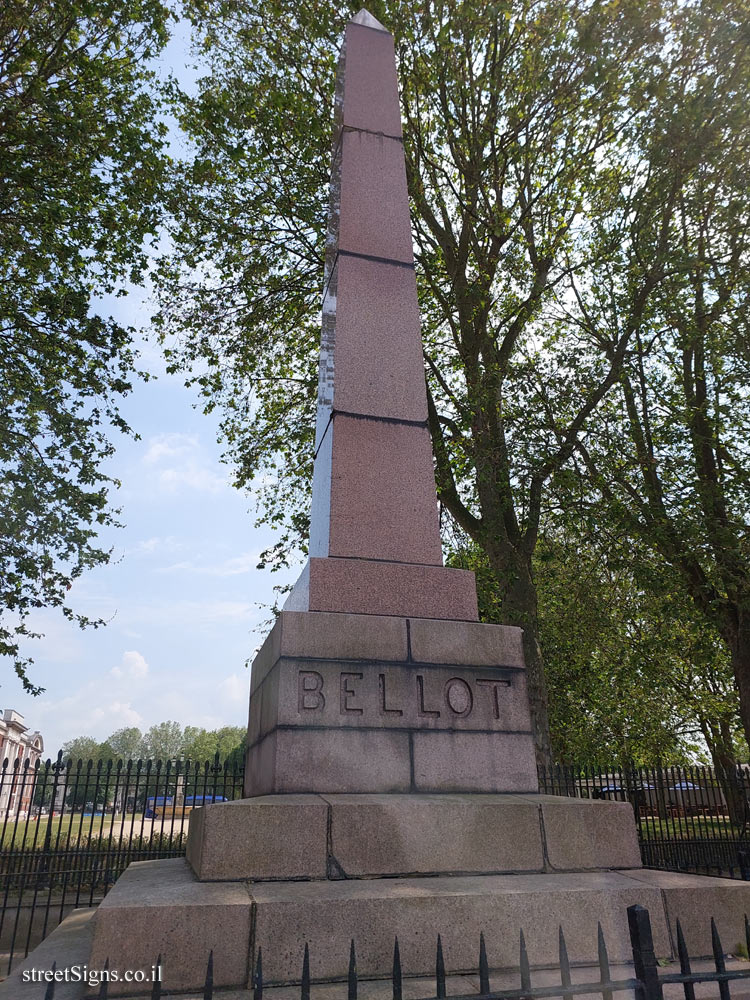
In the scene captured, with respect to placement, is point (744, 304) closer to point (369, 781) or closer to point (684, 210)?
point (684, 210)

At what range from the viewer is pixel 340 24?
15.1 m

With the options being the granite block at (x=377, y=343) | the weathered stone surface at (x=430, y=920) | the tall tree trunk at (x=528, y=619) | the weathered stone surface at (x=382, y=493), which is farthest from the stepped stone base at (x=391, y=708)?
the tall tree trunk at (x=528, y=619)

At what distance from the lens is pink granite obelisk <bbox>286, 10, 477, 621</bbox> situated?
5.17 meters

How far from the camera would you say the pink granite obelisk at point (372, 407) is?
5.17m

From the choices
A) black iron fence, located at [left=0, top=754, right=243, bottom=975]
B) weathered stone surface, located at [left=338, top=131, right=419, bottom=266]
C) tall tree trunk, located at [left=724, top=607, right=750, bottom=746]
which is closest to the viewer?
weathered stone surface, located at [left=338, top=131, right=419, bottom=266]

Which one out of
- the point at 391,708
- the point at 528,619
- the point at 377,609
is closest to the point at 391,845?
the point at 391,708

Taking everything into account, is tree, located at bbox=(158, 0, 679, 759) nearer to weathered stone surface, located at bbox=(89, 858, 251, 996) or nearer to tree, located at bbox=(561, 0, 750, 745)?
tree, located at bbox=(561, 0, 750, 745)

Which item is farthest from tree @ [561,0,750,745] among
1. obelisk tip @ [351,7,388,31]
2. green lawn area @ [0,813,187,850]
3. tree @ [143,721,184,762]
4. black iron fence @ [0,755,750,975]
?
tree @ [143,721,184,762]

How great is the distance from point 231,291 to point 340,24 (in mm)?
6155

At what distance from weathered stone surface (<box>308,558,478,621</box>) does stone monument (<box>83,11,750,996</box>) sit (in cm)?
2

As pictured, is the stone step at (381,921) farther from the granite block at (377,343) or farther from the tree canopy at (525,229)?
the tree canopy at (525,229)

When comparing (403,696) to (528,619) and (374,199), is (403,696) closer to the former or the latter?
(374,199)

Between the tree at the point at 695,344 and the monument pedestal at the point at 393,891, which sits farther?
the tree at the point at 695,344

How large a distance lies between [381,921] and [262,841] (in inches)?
31.0
